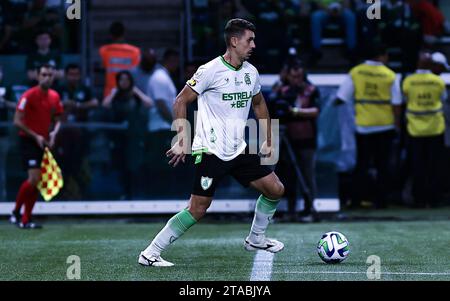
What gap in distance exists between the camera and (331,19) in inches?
766

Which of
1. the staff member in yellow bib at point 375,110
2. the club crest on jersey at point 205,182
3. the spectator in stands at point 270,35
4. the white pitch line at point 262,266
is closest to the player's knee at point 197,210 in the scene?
the club crest on jersey at point 205,182

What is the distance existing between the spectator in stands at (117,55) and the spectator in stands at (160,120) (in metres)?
0.67

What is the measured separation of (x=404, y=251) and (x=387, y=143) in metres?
6.68

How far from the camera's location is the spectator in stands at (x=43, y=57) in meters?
17.5

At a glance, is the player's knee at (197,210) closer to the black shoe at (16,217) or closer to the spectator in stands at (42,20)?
the black shoe at (16,217)

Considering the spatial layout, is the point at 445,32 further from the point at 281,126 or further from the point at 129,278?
the point at 129,278

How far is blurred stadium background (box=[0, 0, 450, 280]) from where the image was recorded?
15750 mm

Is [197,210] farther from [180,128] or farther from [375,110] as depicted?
[375,110]

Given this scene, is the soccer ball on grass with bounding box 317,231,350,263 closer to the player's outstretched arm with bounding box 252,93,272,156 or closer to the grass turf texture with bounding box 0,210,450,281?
the grass turf texture with bounding box 0,210,450,281

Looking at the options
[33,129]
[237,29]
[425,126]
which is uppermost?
[237,29]

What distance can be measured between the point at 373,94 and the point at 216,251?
693 centimetres

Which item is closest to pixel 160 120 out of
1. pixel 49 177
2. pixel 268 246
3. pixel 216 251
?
pixel 49 177

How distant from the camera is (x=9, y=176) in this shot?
17062 millimetres

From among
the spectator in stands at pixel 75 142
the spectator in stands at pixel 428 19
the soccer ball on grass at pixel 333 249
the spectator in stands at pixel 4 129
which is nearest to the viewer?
the soccer ball on grass at pixel 333 249
